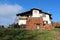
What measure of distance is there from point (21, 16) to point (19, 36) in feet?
134

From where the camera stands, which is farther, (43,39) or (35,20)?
(35,20)

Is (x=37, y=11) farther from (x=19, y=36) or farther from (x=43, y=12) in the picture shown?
(x=19, y=36)

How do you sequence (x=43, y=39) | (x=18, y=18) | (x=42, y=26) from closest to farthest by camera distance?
(x=43, y=39) → (x=42, y=26) → (x=18, y=18)

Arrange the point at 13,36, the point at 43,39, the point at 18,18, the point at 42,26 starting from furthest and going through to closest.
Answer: the point at 18,18 → the point at 42,26 → the point at 13,36 → the point at 43,39

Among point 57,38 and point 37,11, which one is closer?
point 57,38

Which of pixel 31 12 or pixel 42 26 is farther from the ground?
pixel 31 12

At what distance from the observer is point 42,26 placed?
172 ft

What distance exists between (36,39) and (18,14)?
42.8 m

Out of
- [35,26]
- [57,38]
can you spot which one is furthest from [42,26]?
[57,38]

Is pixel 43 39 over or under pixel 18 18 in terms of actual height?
under

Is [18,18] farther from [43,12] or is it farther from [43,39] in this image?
[43,39]

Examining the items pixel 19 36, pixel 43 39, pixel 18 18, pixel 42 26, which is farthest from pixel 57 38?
pixel 18 18

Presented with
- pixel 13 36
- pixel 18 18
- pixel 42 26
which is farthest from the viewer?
pixel 18 18

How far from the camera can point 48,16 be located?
7006 cm
